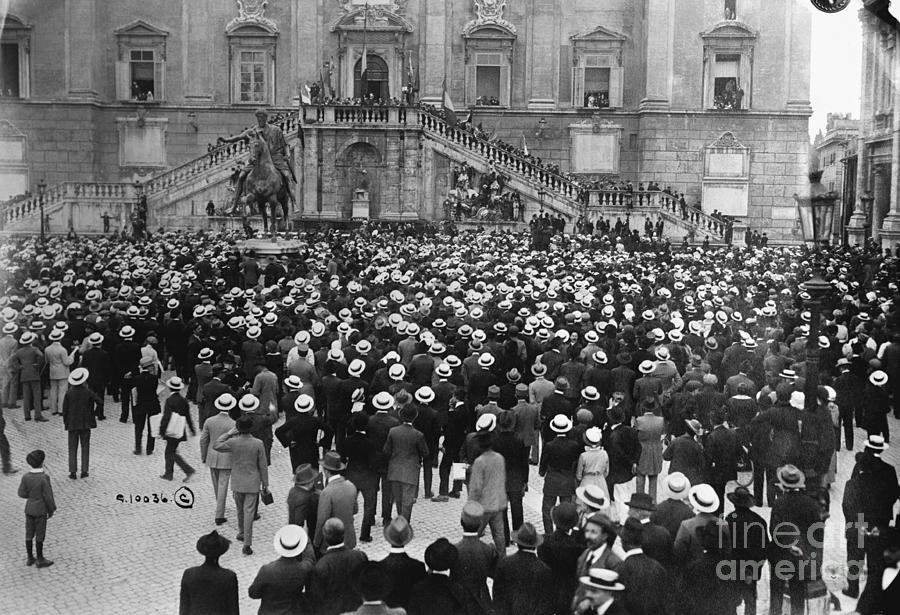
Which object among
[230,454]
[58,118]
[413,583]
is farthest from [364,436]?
[58,118]

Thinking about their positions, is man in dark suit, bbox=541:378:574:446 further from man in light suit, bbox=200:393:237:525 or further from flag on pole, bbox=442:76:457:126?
flag on pole, bbox=442:76:457:126

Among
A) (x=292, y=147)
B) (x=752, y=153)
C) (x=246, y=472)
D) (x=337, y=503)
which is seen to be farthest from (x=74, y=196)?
(x=337, y=503)

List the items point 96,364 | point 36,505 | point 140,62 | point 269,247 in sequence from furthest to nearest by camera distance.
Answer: point 140,62
point 269,247
point 96,364
point 36,505

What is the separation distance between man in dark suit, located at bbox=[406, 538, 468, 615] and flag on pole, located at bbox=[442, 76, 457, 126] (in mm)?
34898

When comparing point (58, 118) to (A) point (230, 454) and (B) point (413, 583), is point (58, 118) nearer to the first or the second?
(A) point (230, 454)

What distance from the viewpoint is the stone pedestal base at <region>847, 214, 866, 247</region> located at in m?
Result: 41.7

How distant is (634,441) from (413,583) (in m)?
4.92

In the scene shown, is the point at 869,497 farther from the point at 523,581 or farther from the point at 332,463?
the point at 332,463

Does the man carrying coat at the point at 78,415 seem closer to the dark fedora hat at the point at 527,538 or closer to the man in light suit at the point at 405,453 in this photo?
the man in light suit at the point at 405,453

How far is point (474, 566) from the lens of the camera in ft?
26.6

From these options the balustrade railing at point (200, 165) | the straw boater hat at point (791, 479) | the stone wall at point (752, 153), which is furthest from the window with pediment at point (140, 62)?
the straw boater hat at point (791, 479)

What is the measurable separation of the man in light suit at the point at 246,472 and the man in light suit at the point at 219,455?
1.24ft

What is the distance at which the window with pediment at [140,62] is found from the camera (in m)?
47.7

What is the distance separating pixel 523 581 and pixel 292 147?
35.7m
